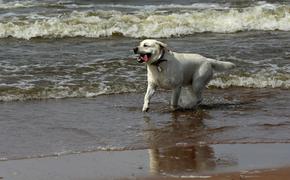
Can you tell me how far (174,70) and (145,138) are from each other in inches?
67.9

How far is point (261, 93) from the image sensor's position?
1016 centimetres

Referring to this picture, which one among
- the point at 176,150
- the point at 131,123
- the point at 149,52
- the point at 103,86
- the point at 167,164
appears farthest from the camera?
the point at 103,86

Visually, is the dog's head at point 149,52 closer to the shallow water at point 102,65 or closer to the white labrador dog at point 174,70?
the white labrador dog at point 174,70

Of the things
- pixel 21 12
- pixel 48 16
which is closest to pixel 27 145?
pixel 48 16

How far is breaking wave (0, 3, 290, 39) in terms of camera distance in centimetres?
1705

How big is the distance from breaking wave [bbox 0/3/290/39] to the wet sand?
727 cm

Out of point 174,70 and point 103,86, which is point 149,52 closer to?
point 174,70

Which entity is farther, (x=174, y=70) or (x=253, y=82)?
(x=253, y=82)

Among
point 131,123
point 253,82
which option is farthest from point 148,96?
point 253,82

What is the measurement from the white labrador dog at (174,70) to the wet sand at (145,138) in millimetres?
268

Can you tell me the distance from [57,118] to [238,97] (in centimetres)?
308

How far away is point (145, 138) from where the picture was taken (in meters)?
7.39

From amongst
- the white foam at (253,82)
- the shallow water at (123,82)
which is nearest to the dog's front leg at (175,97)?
the shallow water at (123,82)

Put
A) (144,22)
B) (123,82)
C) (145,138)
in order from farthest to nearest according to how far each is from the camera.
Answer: (144,22)
(123,82)
(145,138)
